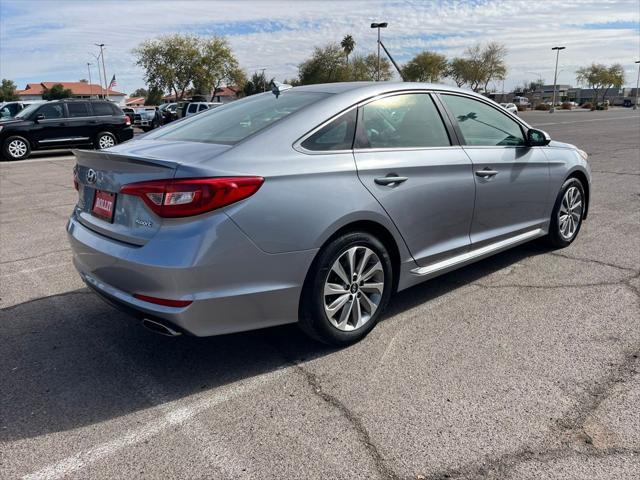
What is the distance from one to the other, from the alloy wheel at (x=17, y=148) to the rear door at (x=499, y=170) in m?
15.5

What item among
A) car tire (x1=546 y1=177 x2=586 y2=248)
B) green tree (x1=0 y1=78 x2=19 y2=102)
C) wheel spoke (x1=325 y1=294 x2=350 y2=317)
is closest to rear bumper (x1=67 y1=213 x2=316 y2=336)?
wheel spoke (x1=325 y1=294 x2=350 y2=317)

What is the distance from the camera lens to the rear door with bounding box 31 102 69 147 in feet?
53.4

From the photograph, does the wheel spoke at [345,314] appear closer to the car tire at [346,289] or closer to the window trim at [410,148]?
the car tire at [346,289]

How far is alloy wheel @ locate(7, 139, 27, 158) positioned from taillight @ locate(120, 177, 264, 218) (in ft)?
51.4

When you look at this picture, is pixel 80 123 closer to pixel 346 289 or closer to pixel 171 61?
pixel 346 289

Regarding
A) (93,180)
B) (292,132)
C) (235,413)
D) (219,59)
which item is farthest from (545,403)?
(219,59)

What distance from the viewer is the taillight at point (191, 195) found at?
271cm

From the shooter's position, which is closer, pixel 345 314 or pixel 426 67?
pixel 345 314

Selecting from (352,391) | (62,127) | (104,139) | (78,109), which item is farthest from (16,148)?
(352,391)

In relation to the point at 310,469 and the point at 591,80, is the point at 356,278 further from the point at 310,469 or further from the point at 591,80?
the point at 591,80

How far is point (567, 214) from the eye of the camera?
5391 millimetres

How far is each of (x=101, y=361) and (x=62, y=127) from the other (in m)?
15.5

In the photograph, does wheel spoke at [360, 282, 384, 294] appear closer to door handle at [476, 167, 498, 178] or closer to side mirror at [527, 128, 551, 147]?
door handle at [476, 167, 498, 178]

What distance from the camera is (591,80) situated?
350 feet
